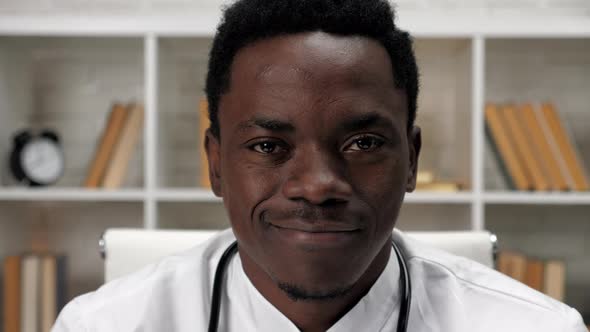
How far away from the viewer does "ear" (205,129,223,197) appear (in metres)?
0.85

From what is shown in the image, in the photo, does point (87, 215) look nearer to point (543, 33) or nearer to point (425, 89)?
point (425, 89)

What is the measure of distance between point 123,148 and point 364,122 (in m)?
1.45

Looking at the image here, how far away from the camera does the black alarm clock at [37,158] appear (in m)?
2.04

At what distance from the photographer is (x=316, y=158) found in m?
0.69

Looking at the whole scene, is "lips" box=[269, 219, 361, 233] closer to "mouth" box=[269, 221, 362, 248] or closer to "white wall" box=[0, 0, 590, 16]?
"mouth" box=[269, 221, 362, 248]

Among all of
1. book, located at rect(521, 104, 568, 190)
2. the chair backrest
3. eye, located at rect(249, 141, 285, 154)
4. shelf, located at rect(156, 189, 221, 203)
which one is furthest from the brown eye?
book, located at rect(521, 104, 568, 190)

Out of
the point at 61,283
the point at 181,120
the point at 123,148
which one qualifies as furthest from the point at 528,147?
the point at 61,283

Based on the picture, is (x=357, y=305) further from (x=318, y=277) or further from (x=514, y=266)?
(x=514, y=266)

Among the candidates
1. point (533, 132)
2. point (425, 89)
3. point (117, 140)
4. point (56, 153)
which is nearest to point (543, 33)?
point (533, 132)

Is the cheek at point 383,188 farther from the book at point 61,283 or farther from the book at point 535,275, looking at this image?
the book at point 61,283

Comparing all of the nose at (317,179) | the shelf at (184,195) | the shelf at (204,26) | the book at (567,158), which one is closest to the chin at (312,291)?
the nose at (317,179)

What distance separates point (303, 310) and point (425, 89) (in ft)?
5.16

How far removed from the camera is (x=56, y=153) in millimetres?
2111

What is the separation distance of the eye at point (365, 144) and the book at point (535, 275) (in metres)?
1.45
